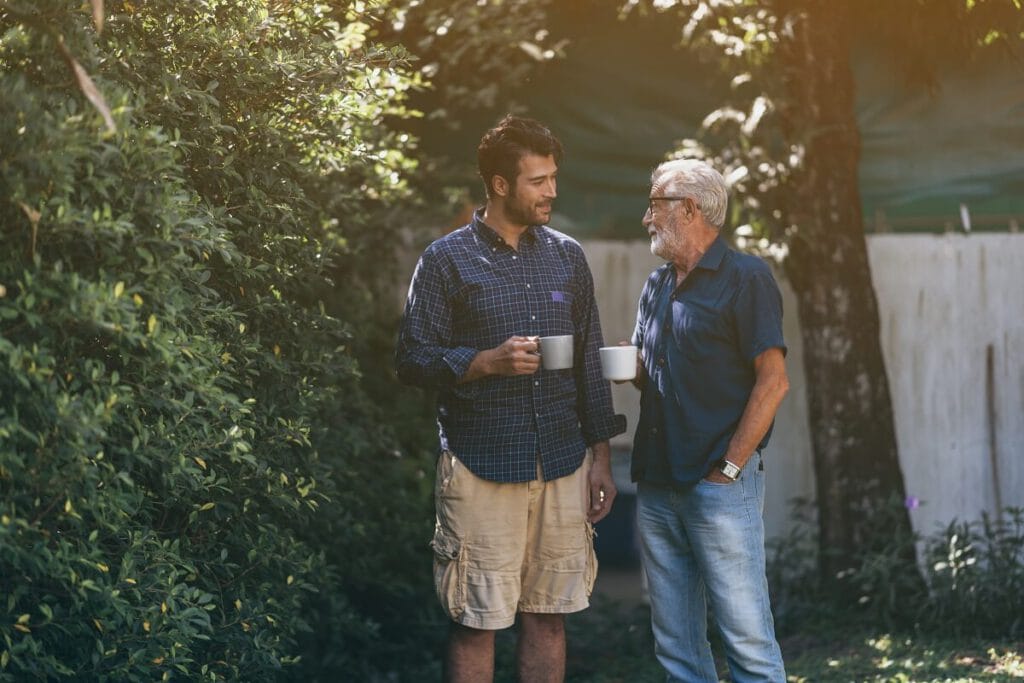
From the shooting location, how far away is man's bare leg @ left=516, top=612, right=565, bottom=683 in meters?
4.22

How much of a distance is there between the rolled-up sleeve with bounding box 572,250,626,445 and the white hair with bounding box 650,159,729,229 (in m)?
0.43

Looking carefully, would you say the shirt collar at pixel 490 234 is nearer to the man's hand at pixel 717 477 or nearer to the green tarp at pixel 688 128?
the man's hand at pixel 717 477

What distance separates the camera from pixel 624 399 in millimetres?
7082

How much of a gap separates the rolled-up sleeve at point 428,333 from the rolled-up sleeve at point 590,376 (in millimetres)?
463

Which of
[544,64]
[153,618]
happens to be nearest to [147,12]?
[153,618]

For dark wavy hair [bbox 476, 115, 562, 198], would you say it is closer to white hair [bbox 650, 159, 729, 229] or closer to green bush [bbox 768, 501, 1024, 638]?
white hair [bbox 650, 159, 729, 229]

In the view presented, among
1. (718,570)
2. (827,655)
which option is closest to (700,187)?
(718,570)

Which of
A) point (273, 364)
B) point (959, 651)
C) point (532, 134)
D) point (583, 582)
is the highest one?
point (532, 134)

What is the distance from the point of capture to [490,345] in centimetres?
410

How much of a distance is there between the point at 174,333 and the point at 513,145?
1.25m

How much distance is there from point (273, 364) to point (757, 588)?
67.1 inches

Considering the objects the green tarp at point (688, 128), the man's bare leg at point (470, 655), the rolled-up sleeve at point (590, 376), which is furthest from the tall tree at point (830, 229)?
the man's bare leg at point (470, 655)

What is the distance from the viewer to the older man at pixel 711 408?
3.96 meters

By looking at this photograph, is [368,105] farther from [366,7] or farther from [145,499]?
[145,499]
